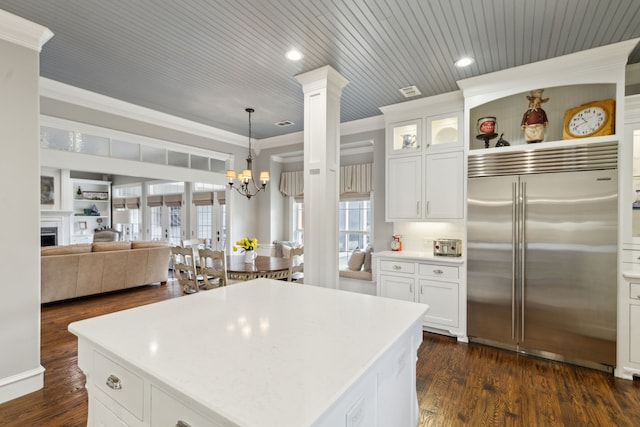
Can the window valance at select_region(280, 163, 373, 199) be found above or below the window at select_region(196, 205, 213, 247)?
above

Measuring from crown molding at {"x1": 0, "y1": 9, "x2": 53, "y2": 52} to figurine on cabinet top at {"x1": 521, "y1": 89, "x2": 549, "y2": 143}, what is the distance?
14.1ft

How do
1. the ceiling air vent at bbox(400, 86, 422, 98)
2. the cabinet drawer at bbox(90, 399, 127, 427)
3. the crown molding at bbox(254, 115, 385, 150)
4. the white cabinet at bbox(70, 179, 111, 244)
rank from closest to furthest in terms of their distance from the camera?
1. the cabinet drawer at bbox(90, 399, 127, 427)
2. the ceiling air vent at bbox(400, 86, 422, 98)
3. the crown molding at bbox(254, 115, 385, 150)
4. the white cabinet at bbox(70, 179, 111, 244)

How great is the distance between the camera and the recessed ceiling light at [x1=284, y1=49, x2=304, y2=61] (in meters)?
2.77

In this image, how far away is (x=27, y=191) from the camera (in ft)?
7.78

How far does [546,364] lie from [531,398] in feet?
2.51

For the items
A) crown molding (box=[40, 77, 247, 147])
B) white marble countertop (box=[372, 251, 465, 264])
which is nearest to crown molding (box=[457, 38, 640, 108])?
white marble countertop (box=[372, 251, 465, 264])

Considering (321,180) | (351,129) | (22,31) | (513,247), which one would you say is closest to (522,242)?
(513,247)

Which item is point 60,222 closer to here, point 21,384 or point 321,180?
point 21,384

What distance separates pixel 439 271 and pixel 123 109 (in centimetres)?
453

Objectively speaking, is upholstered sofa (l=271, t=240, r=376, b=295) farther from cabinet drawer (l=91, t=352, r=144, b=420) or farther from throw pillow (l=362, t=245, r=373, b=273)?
cabinet drawer (l=91, t=352, r=144, b=420)

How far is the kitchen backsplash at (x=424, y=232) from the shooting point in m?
3.96

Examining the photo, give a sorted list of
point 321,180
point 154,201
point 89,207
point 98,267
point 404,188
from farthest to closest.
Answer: point 89,207 < point 154,201 < point 98,267 < point 404,188 < point 321,180

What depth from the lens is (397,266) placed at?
3.83 meters

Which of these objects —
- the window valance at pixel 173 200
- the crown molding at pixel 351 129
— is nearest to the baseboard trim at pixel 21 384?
the crown molding at pixel 351 129
